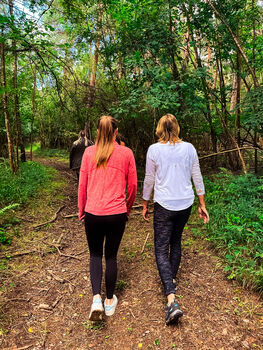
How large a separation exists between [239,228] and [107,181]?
2385mm

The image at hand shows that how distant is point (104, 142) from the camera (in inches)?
84.8

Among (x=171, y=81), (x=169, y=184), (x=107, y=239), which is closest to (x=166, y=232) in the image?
(x=169, y=184)

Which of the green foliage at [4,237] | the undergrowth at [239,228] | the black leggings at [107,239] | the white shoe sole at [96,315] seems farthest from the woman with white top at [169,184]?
the green foliage at [4,237]

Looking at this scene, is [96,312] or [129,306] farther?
[129,306]

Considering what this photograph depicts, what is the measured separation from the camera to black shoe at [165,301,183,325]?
7.07 ft

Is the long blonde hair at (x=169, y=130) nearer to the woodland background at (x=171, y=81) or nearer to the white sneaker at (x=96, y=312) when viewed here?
the white sneaker at (x=96, y=312)

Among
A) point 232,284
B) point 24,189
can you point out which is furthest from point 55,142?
point 232,284

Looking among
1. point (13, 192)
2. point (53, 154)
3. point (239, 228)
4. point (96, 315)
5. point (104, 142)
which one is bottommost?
point (53, 154)

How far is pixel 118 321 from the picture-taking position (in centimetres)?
239

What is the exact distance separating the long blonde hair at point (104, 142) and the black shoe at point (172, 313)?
1524 millimetres

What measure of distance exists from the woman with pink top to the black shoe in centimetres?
65

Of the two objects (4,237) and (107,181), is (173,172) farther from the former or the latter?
(4,237)

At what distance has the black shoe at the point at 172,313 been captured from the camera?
2154 mm

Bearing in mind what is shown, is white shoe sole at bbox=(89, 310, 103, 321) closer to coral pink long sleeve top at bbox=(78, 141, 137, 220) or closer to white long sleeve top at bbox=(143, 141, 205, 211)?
coral pink long sleeve top at bbox=(78, 141, 137, 220)
